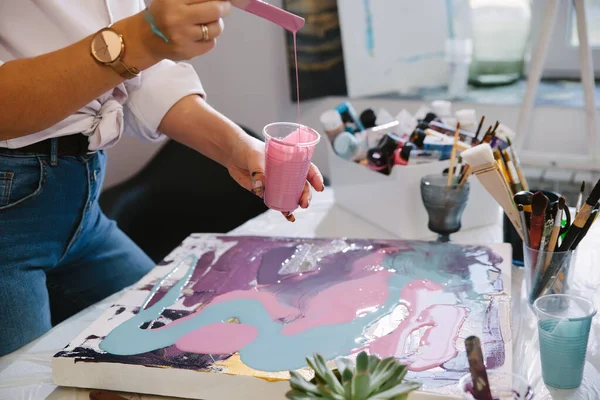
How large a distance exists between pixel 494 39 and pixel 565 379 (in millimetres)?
1534

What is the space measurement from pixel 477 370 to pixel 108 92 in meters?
0.73

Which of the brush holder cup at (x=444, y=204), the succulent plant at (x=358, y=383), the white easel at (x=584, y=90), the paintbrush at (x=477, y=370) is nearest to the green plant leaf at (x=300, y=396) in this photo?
the succulent plant at (x=358, y=383)

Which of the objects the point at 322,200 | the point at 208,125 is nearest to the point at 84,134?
the point at 208,125

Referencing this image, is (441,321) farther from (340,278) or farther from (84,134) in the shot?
(84,134)

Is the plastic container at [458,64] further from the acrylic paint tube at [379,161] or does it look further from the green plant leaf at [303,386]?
the green plant leaf at [303,386]

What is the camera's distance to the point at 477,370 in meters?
0.66

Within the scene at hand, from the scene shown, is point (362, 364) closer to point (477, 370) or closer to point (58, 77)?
point (477, 370)

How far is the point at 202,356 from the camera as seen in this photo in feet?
2.72

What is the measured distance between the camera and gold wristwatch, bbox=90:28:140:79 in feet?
2.76

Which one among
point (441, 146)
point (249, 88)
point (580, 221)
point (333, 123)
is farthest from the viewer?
point (249, 88)

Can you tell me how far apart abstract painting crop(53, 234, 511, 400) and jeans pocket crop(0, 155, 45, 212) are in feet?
0.79

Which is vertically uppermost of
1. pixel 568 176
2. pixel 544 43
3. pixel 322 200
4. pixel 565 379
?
pixel 544 43

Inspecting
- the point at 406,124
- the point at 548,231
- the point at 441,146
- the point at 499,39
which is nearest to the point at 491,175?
the point at 548,231

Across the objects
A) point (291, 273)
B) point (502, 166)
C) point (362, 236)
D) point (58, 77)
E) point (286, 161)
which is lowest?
point (362, 236)
